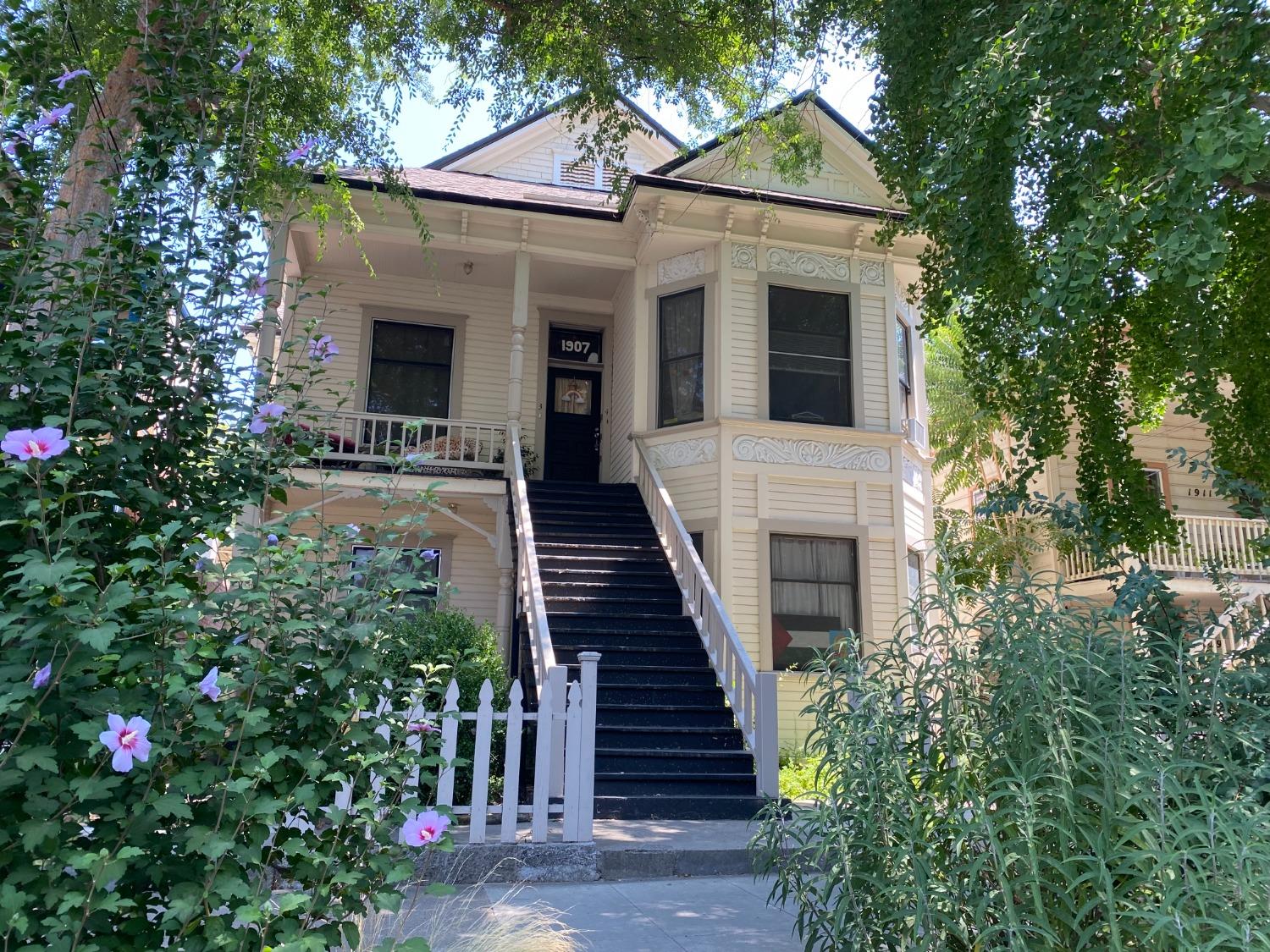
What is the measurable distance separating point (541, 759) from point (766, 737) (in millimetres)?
2308

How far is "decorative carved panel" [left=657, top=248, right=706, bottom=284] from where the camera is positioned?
12.7 m

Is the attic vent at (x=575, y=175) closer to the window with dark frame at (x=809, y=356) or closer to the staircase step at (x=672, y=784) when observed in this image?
the window with dark frame at (x=809, y=356)

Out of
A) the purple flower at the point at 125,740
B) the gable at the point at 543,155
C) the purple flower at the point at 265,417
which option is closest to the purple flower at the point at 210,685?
the purple flower at the point at 125,740

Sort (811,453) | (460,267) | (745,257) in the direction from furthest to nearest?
(460,267), (745,257), (811,453)

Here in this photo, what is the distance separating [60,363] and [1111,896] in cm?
311

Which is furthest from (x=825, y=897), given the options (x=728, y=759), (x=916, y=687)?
(x=728, y=759)

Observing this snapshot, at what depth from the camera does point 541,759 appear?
5902 millimetres

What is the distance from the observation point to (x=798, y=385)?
496 inches

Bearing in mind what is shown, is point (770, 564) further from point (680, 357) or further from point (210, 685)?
point (210, 685)

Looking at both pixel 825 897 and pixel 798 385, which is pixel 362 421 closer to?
pixel 798 385

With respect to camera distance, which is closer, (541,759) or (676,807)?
(541,759)

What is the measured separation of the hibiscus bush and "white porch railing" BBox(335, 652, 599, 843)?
2.86 meters

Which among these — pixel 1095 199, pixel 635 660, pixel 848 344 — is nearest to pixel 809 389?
pixel 848 344

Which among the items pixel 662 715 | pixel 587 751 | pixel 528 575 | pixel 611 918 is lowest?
pixel 611 918
